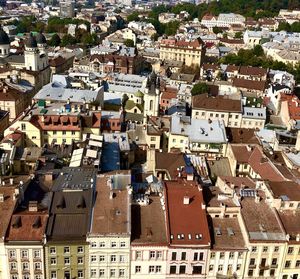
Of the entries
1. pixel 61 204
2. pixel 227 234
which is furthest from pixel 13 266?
pixel 227 234

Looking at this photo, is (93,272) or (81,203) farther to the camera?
(81,203)

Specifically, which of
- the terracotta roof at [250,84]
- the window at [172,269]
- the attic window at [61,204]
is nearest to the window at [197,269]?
the window at [172,269]

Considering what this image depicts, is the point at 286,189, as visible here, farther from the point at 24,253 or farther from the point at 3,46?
the point at 3,46

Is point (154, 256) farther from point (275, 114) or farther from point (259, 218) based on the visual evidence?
point (275, 114)

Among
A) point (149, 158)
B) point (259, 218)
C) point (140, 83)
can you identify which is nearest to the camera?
point (259, 218)

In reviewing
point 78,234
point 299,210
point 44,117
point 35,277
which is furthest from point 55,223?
point 44,117

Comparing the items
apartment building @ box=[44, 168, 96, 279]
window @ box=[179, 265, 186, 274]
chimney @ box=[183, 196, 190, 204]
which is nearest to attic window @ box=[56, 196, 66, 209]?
apartment building @ box=[44, 168, 96, 279]

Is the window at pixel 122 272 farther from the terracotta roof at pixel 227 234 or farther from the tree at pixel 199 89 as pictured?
the tree at pixel 199 89
